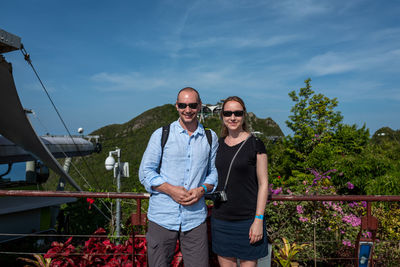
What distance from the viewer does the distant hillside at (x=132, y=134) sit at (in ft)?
118

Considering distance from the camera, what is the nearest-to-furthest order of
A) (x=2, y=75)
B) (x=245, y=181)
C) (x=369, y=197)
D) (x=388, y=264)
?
(x=245, y=181), (x=369, y=197), (x=388, y=264), (x=2, y=75)

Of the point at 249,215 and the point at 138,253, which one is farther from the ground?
the point at 249,215

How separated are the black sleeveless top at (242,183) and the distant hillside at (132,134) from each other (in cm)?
3185

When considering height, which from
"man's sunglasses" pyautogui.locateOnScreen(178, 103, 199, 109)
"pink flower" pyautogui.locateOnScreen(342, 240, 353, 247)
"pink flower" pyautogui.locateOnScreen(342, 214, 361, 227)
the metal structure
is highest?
the metal structure

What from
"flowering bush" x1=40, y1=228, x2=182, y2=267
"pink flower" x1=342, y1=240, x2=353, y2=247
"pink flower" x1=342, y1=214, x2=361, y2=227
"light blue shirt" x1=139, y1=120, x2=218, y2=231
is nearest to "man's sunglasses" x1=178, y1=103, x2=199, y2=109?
"light blue shirt" x1=139, y1=120, x2=218, y2=231

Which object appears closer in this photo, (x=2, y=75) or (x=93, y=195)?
(x=93, y=195)

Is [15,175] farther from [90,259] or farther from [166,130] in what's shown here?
[166,130]

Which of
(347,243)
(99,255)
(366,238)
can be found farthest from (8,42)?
(347,243)

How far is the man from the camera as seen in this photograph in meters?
2.02

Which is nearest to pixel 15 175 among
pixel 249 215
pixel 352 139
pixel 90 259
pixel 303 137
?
pixel 90 259

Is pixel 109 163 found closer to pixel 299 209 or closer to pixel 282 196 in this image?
pixel 299 209

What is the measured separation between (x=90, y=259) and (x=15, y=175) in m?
7.57

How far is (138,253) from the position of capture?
298 cm

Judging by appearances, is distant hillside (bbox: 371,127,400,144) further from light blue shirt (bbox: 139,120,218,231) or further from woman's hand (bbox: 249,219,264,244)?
light blue shirt (bbox: 139,120,218,231)
